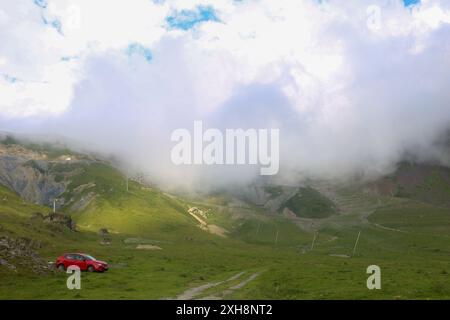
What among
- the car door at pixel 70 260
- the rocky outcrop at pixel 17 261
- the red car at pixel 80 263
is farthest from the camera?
the car door at pixel 70 260

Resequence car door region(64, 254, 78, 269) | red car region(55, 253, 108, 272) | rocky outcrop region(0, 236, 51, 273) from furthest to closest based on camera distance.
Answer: car door region(64, 254, 78, 269) < red car region(55, 253, 108, 272) < rocky outcrop region(0, 236, 51, 273)

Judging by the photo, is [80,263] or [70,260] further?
[70,260]

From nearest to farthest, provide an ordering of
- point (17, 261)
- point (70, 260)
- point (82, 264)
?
point (17, 261)
point (82, 264)
point (70, 260)

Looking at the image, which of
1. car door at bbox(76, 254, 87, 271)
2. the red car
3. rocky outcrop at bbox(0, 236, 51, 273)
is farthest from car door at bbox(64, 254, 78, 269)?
rocky outcrop at bbox(0, 236, 51, 273)

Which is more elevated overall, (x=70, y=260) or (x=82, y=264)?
(x=70, y=260)

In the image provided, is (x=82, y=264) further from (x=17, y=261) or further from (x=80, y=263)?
(x=17, y=261)

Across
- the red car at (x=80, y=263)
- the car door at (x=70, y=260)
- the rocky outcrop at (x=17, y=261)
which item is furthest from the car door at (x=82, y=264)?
the rocky outcrop at (x=17, y=261)

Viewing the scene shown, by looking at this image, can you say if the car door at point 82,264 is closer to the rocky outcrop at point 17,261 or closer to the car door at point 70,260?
the car door at point 70,260

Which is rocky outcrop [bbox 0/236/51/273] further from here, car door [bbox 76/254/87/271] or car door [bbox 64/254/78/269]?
car door [bbox 76/254/87/271]

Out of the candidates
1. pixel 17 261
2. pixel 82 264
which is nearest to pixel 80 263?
pixel 82 264

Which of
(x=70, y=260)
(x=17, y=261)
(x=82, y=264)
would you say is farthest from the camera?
(x=70, y=260)
